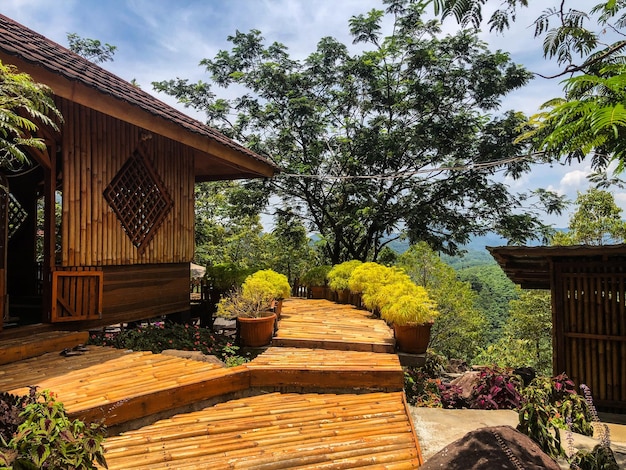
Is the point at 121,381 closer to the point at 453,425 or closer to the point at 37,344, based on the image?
the point at 37,344

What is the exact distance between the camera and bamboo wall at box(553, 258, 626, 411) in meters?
5.64

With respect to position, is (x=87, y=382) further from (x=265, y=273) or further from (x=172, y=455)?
(x=265, y=273)

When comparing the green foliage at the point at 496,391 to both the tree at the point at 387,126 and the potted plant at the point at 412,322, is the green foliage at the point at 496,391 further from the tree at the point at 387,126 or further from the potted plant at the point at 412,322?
the tree at the point at 387,126

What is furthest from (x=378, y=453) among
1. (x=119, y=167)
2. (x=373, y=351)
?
(x=119, y=167)

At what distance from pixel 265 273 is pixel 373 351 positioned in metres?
2.34

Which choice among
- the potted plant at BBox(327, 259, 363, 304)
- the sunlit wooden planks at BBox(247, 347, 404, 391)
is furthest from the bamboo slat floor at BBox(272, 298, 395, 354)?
the sunlit wooden planks at BBox(247, 347, 404, 391)

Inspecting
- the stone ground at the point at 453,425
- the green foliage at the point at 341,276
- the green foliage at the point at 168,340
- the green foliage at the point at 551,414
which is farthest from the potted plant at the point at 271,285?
the green foliage at the point at 551,414

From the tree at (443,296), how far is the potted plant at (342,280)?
7.00 meters

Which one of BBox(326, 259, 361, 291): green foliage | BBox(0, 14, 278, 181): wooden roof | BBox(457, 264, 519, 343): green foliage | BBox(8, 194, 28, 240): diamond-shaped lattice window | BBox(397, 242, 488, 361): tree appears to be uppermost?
BBox(0, 14, 278, 181): wooden roof

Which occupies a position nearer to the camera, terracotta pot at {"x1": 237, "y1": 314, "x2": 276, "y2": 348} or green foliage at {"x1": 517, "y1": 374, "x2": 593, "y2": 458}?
green foliage at {"x1": 517, "y1": 374, "x2": 593, "y2": 458}

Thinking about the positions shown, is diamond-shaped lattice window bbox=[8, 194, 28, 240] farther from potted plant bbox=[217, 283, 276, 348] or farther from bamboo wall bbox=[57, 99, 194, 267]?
potted plant bbox=[217, 283, 276, 348]

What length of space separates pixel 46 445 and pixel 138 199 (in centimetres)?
459

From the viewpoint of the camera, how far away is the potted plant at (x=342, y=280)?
29.0 ft

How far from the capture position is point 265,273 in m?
6.75
